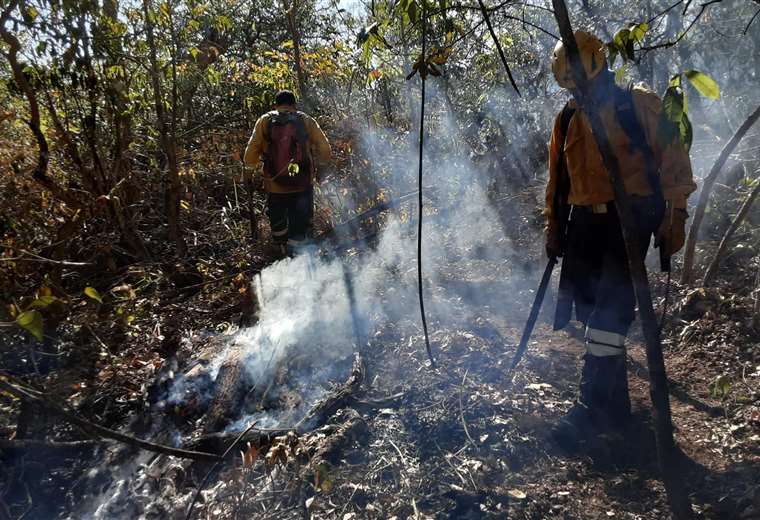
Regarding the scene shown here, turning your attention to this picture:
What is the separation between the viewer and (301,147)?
462cm

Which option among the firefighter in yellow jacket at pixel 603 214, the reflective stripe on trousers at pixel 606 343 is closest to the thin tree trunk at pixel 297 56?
the firefighter in yellow jacket at pixel 603 214

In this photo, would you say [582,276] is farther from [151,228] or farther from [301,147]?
[151,228]

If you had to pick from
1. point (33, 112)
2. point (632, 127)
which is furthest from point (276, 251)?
point (632, 127)

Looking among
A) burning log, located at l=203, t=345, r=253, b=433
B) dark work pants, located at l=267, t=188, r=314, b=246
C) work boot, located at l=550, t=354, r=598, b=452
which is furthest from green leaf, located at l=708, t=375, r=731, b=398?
dark work pants, located at l=267, t=188, r=314, b=246

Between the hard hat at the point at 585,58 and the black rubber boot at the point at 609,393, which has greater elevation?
the hard hat at the point at 585,58

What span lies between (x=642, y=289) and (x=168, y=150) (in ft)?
15.4

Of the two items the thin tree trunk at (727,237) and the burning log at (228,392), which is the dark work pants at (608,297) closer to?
the thin tree trunk at (727,237)

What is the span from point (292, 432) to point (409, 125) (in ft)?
19.9

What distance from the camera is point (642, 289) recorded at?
62.5 inches

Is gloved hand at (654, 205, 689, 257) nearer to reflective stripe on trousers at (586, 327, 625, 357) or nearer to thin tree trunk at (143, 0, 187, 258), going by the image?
reflective stripe on trousers at (586, 327, 625, 357)

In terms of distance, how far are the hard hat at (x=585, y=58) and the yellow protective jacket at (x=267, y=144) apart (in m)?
2.77

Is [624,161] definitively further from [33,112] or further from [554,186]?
[33,112]

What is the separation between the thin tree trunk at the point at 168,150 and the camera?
4.30m

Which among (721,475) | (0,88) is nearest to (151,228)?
(0,88)
